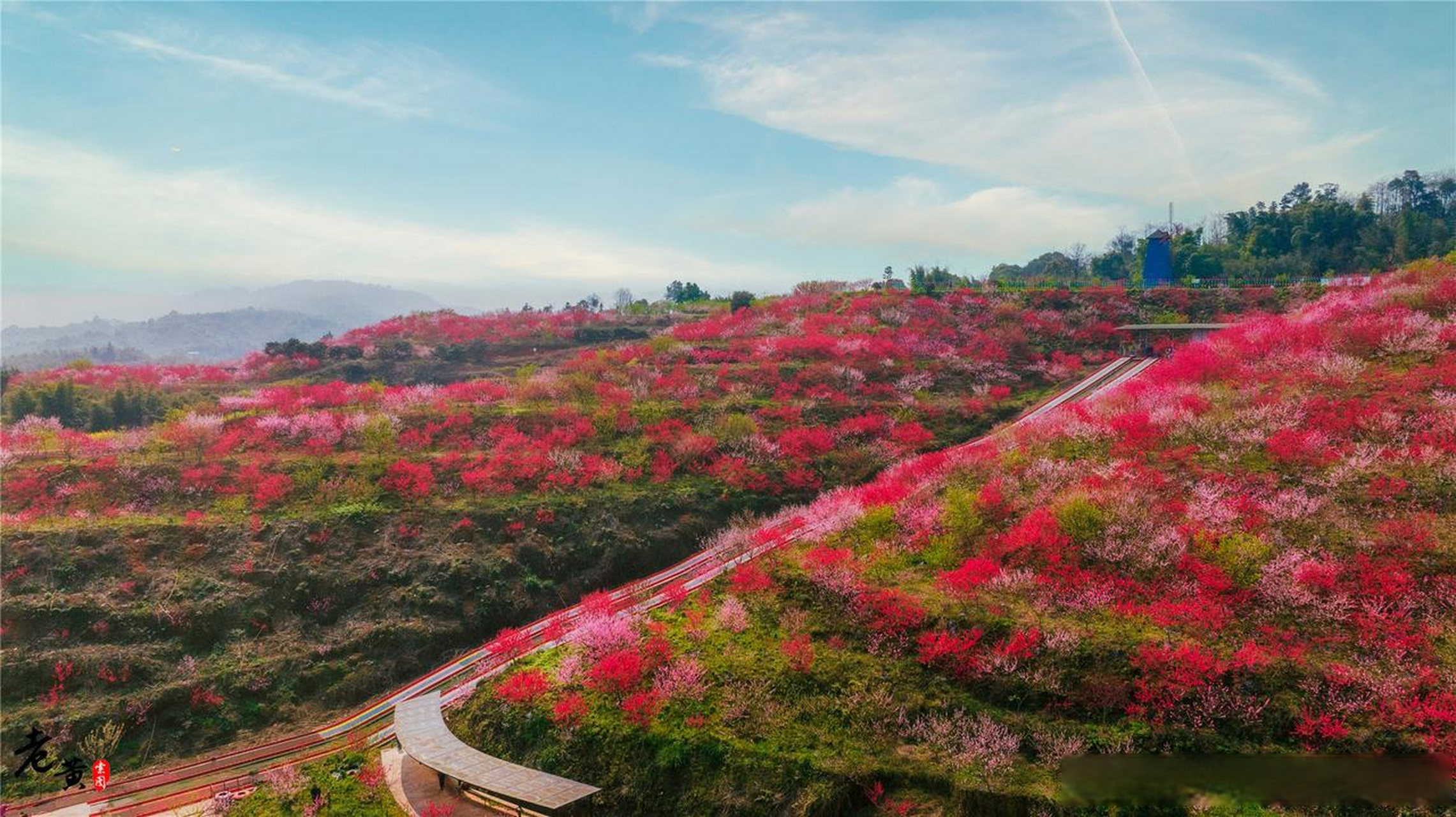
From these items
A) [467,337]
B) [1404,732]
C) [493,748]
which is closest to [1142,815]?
[1404,732]

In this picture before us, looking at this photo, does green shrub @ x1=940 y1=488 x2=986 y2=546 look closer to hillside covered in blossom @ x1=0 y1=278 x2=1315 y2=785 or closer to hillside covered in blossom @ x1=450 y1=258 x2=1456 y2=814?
hillside covered in blossom @ x1=450 y1=258 x2=1456 y2=814

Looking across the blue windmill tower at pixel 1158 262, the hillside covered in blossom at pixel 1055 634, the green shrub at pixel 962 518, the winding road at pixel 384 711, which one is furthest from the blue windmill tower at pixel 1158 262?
the green shrub at pixel 962 518

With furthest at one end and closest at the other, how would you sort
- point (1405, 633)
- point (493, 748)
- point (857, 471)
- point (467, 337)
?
point (467, 337)
point (857, 471)
point (493, 748)
point (1405, 633)

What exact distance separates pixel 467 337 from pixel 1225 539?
6958cm

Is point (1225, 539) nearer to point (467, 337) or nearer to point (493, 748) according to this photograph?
point (493, 748)

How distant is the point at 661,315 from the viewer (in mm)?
85062

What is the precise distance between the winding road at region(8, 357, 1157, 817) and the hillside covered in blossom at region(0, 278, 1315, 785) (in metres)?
1.18

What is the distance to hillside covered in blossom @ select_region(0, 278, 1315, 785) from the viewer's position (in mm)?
28281

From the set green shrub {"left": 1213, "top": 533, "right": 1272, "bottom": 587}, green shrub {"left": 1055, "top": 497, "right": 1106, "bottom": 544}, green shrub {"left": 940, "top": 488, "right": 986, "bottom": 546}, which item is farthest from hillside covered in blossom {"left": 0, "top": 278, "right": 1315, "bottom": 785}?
green shrub {"left": 1213, "top": 533, "right": 1272, "bottom": 587}

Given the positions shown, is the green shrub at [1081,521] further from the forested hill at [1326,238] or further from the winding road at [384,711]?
the forested hill at [1326,238]

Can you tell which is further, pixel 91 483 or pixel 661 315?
pixel 661 315

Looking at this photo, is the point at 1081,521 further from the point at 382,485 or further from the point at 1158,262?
the point at 1158,262

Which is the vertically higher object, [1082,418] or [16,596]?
[1082,418]

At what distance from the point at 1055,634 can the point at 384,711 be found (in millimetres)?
24791
